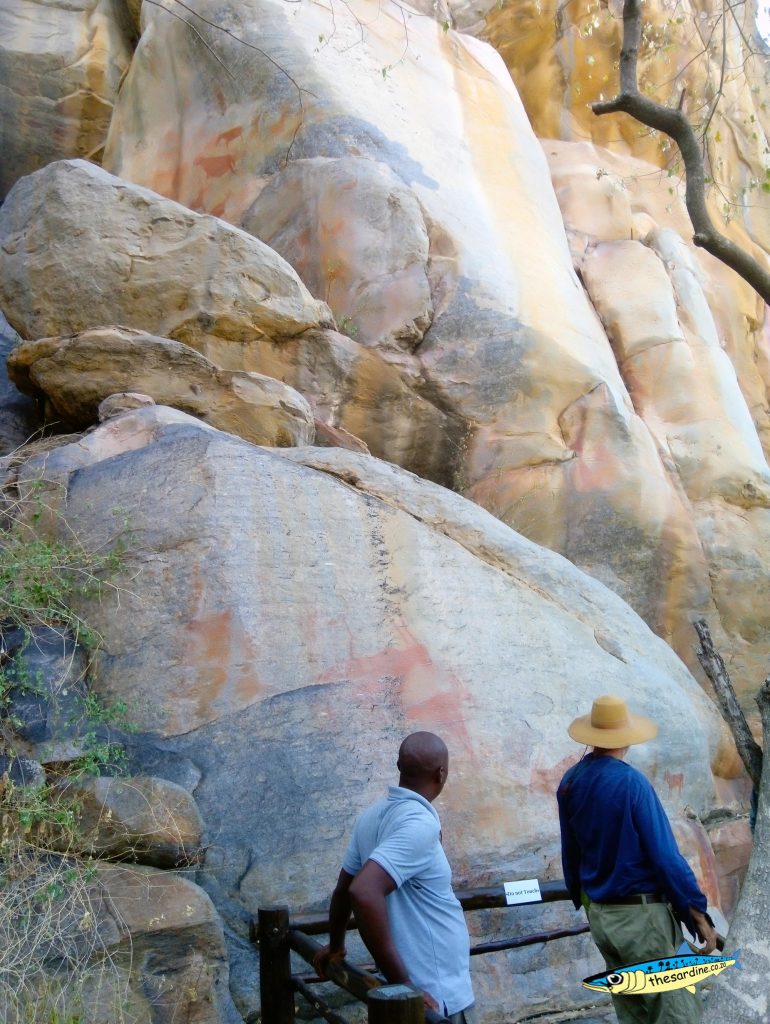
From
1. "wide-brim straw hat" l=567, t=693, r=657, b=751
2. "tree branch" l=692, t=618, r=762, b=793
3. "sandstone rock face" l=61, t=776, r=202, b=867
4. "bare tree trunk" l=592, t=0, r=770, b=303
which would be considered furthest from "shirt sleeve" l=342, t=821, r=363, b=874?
"bare tree trunk" l=592, t=0, r=770, b=303

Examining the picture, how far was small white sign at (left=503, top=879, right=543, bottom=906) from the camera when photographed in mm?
4293

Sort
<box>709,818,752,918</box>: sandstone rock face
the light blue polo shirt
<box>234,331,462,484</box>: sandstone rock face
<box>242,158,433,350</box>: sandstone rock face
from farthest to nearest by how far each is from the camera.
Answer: <box>242,158,433,350</box>: sandstone rock face, <box>234,331,462,484</box>: sandstone rock face, <box>709,818,752,918</box>: sandstone rock face, the light blue polo shirt

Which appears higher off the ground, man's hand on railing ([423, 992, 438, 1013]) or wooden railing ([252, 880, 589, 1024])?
man's hand on railing ([423, 992, 438, 1013])

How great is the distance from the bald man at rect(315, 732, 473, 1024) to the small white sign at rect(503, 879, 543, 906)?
0.96 meters

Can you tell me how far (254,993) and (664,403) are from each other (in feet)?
27.1

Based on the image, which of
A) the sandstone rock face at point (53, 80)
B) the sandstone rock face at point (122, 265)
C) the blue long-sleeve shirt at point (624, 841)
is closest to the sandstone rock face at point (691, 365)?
the sandstone rock face at point (122, 265)

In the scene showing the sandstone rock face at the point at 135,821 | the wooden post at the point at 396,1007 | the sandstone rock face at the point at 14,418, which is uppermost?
the wooden post at the point at 396,1007

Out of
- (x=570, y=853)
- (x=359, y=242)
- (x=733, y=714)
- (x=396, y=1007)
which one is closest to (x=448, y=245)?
(x=359, y=242)

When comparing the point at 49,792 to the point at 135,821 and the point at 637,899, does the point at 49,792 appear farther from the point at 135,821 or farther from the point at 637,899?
the point at 637,899

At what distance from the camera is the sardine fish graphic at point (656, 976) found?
326 cm

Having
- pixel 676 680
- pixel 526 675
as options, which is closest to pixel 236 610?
pixel 526 675

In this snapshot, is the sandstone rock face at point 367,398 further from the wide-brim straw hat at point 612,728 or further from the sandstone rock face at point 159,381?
the wide-brim straw hat at point 612,728

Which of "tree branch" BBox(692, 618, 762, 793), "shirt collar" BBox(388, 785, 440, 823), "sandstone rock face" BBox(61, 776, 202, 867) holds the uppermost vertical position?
"tree branch" BBox(692, 618, 762, 793)

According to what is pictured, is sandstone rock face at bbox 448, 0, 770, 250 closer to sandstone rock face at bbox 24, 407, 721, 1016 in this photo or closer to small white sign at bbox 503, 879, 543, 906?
sandstone rock face at bbox 24, 407, 721, 1016
